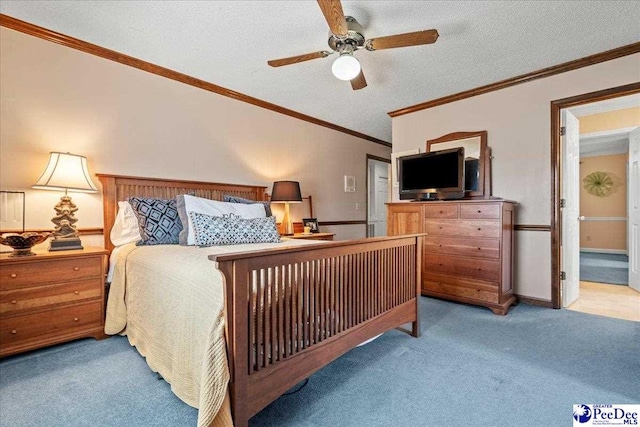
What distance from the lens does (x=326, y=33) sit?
96.3 inches

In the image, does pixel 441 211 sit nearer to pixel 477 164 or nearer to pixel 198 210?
pixel 477 164

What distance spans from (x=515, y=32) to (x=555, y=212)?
1.80 m

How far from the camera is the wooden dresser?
9.61 ft

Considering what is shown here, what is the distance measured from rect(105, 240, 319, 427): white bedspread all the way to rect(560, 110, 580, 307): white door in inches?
134

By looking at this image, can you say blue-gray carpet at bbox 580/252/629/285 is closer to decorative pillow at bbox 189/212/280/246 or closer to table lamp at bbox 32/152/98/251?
decorative pillow at bbox 189/212/280/246

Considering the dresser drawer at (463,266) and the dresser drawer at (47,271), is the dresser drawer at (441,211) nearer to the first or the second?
the dresser drawer at (463,266)

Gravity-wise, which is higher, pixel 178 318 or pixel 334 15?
pixel 334 15

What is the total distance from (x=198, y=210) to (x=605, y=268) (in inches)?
250

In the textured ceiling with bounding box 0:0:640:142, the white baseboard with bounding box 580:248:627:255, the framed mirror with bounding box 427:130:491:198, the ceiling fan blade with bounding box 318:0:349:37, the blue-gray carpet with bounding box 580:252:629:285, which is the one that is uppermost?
the textured ceiling with bounding box 0:0:640:142

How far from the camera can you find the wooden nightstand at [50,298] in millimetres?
1961

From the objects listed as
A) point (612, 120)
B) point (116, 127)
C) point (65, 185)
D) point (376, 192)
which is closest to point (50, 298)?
point (65, 185)

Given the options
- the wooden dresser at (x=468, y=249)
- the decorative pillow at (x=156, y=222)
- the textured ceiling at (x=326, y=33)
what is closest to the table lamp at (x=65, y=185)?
the decorative pillow at (x=156, y=222)

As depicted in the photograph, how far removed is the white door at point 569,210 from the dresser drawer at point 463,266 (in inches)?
31.9

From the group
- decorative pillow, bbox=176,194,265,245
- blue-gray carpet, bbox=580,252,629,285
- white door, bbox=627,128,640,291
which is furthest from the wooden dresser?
blue-gray carpet, bbox=580,252,629,285
